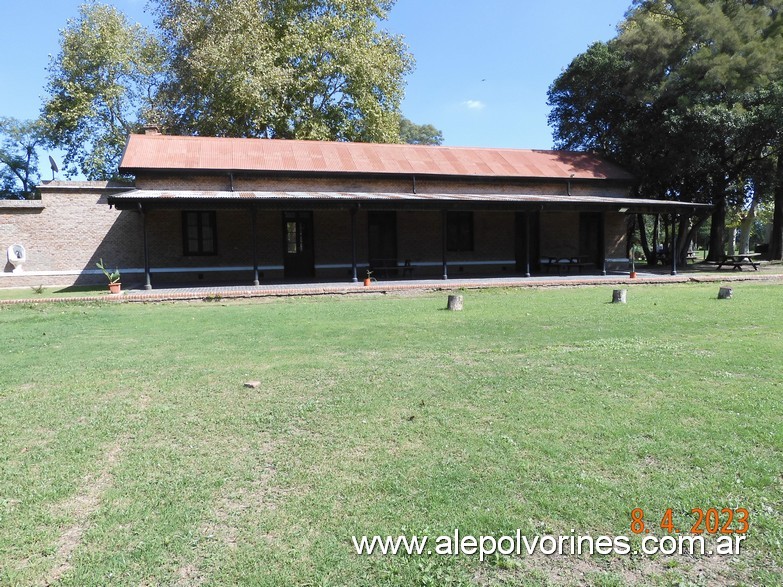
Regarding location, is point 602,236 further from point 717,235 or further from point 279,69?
point 279,69

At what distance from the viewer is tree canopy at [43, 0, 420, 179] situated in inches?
975

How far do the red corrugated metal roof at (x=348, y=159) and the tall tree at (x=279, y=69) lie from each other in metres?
5.34

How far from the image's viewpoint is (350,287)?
1495 cm

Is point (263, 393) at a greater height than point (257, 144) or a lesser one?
lesser

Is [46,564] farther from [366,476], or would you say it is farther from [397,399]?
[397,399]

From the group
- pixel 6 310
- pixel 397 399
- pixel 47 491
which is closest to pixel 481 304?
pixel 397 399

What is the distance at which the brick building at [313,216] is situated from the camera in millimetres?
17281

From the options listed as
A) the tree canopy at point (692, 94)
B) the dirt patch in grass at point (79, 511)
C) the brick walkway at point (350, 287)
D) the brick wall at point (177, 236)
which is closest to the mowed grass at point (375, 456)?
the dirt patch in grass at point (79, 511)

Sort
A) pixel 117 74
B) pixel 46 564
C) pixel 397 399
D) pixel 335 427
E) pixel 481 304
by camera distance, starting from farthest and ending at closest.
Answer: pixel 117 74
pixel 481 304
pixel 397 399
pixel 335 427
pixel 46 564

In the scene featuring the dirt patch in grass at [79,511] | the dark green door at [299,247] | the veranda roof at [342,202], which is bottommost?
the dirt patch in grass at [79,511]

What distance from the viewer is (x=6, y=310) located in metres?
12.3

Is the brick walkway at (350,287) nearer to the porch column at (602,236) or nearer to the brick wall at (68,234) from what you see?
the porch column at (602,236)

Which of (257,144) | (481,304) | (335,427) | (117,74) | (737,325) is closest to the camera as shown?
(335,427)

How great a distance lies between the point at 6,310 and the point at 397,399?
11.7m
